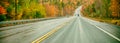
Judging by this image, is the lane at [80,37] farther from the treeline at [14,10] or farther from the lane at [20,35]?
the treeline at [14,10]

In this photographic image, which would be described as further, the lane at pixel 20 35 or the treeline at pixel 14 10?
the treeline at pixel 14 10

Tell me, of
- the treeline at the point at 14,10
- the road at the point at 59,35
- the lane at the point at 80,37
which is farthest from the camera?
the treeline at the point at 14,10

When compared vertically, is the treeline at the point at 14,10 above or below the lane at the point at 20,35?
above

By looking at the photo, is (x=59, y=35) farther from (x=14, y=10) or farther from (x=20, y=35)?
(x=14, y=10)

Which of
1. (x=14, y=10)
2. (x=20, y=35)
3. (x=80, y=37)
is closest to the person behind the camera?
(x=80, y=37)

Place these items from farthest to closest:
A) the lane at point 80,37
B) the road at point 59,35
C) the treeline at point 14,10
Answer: the treeline at point 14,10 < the road at point 59,35 < the lane at point 80,37

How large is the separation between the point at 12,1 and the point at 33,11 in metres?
21.1

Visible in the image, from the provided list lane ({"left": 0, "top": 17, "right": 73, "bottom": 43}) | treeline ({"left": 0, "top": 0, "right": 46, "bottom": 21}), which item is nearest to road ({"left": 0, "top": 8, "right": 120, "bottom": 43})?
lane ({"left": 0, "top": 17, "right": 73, "bottom": 43})

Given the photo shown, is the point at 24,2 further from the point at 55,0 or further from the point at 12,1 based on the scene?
the point at 55,0

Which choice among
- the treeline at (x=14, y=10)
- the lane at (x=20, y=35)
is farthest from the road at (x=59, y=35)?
the treeline at (x=14, y=10)

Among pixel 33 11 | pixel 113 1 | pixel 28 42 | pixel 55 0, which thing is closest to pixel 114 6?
pixel 113 1

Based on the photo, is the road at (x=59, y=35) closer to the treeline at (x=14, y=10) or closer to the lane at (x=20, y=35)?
the lane at (x=20, y=35)

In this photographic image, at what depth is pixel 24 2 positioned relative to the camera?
215ft

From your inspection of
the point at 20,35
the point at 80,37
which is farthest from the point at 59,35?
the point at 20,35
